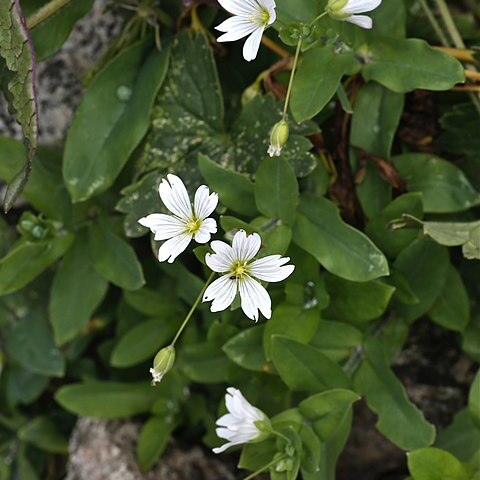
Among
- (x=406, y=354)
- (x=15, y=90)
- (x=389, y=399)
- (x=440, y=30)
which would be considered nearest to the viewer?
(x=15, y=90)

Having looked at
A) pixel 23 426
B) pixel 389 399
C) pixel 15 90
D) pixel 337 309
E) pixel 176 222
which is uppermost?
pixel 15 90

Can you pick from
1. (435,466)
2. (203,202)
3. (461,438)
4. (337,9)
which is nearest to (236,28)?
(337,9)

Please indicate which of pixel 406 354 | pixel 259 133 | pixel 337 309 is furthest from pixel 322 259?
pixel 406 354

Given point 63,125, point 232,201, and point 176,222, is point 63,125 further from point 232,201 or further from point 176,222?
point 176,222

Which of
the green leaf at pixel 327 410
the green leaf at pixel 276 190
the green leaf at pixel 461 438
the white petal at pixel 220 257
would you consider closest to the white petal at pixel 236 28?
the green leaf at pixel 276 190

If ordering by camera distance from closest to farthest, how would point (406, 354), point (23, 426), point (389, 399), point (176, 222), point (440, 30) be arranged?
point (176, 222)
point (389, 399)
point (440, 30)
point (406, 354)
point (23, 426)

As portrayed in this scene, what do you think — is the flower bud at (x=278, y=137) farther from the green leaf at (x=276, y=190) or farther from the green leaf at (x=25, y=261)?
the green leaf at (x=25, y=261)

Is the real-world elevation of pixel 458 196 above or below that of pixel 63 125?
below

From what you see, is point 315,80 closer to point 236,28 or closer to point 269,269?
point 236,28
